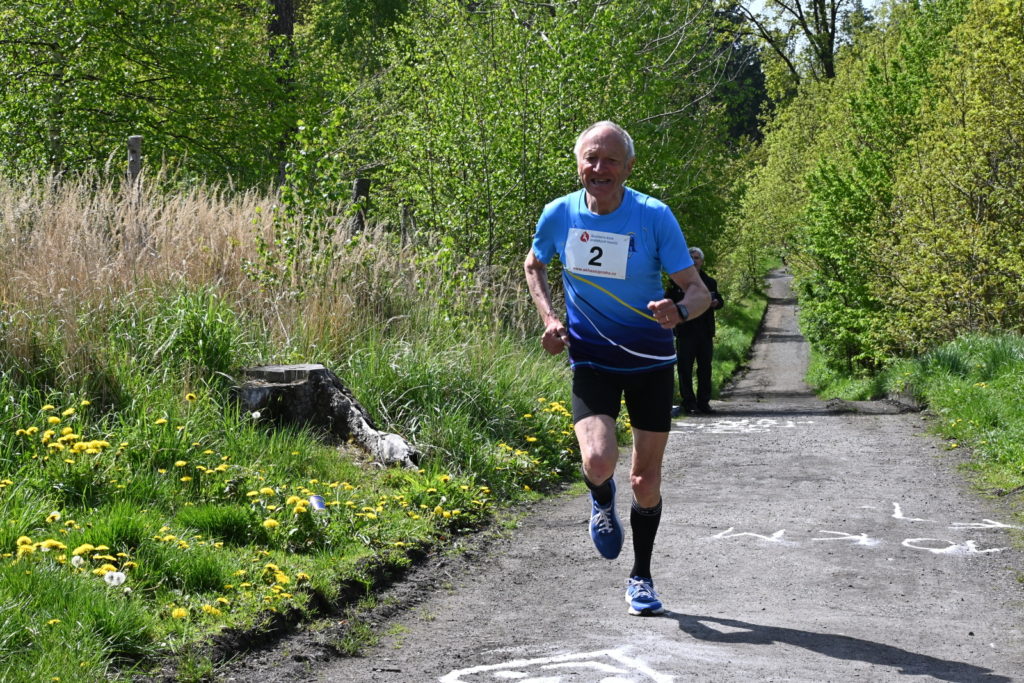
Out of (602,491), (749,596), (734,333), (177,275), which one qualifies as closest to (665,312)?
(602,491)

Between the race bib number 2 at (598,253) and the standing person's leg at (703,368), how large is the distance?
34.6 feet

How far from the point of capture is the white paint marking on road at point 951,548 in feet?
22.3

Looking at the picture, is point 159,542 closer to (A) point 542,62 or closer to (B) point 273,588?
(B) point 273,588

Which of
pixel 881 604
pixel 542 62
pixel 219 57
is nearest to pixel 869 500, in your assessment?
pixel 881 604

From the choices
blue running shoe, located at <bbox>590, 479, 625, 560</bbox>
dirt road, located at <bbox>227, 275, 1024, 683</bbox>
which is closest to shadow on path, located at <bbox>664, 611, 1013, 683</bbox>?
dirt road, located at <bbox>227, 275, 1024, 683</bbox>

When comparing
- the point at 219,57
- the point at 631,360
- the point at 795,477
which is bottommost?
the point at 795,477

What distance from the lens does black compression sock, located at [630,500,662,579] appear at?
5504mm

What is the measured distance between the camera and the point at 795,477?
970 cm

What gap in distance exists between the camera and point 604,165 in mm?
5184

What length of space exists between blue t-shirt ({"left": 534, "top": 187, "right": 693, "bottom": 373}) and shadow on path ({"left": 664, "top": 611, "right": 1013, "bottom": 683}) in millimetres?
1122

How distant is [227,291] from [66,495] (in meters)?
4.15

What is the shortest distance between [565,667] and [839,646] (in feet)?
3.73

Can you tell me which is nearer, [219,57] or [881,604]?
[881,604]

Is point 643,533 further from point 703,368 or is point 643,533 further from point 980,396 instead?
point 703,368
